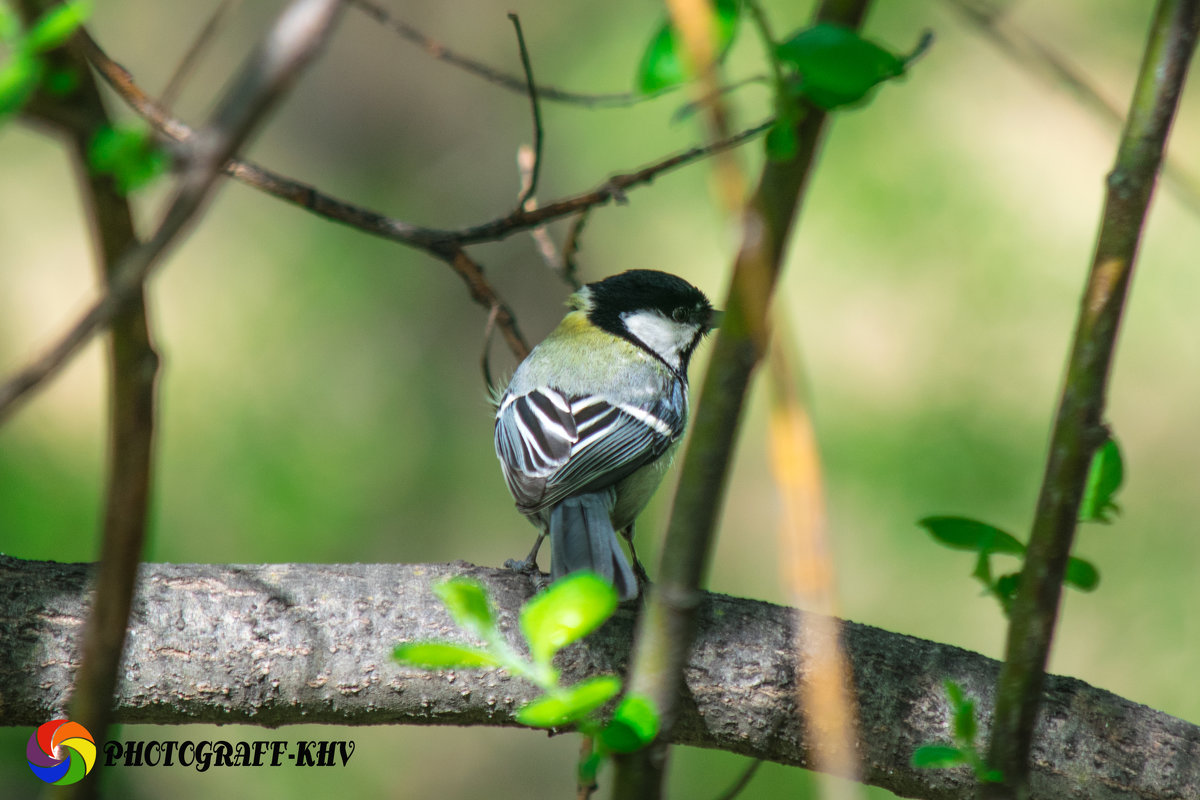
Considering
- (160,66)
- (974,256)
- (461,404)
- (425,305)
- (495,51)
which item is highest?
(495,51)

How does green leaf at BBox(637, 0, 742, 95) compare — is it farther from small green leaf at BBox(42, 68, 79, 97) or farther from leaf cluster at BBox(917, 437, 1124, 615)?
leaf cluster at BBox(917, 437, 1124, 615)

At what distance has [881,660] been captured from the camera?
1.78m

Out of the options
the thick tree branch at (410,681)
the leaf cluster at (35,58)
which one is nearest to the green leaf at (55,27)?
the leaf cluster at (35,58)

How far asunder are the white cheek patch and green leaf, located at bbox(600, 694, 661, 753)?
8.43ft

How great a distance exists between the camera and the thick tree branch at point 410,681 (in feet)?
5.46

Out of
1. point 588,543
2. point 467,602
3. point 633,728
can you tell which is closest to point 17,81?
point 467,602

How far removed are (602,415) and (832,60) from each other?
1.94m

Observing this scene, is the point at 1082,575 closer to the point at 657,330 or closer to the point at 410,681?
the point at 410,681

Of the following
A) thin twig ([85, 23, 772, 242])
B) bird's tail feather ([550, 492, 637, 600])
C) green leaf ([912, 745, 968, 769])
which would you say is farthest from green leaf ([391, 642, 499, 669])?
bird's tail feather ([550, 492, 637, 600])

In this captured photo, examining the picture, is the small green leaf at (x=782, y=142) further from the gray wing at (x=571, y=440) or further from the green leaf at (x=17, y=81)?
the gray wing at (x=571, y=440)

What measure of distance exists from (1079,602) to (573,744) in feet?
8.05

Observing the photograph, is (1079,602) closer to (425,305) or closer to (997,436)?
(997,436)

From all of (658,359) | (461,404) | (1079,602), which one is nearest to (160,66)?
(461,404)

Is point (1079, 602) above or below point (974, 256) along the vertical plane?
below
